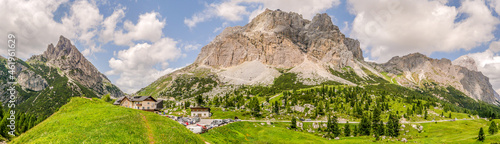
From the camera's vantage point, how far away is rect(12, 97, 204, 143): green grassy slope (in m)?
28.4

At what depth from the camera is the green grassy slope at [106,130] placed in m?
28.4

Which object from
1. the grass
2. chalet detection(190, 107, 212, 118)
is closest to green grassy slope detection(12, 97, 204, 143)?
A: the grass

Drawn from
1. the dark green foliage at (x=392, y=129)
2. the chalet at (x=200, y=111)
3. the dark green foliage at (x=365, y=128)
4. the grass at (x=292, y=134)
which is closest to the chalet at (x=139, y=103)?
the chalet at (x=200, y=111)

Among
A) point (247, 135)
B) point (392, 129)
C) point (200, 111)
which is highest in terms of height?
point (200, 111)

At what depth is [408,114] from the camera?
155m

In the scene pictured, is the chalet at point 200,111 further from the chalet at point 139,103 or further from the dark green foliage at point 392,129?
the dark green foliage at point 392,129

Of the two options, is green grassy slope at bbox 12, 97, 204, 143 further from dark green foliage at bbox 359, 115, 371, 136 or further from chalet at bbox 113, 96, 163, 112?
dark green foliage at bbox 359, 115, 371, 136

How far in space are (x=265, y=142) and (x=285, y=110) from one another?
10123cm

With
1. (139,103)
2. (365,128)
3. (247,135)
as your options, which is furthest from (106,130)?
(365,128)

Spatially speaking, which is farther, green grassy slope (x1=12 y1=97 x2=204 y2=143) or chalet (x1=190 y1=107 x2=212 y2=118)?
chalet (x1=190 y1=107 x2=212 y2=118)

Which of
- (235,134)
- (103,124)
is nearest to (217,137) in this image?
(235,134)

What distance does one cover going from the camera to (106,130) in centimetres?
3128

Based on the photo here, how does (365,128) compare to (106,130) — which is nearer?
(106,130)

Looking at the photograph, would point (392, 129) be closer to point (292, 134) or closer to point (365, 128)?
point (365, 128)
